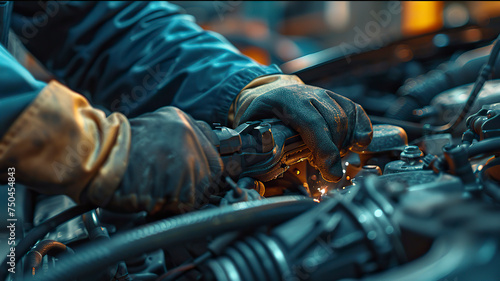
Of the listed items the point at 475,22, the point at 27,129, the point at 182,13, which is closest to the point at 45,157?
the point at 27,129

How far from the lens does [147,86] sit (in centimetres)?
145

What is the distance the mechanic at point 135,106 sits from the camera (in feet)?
2.22

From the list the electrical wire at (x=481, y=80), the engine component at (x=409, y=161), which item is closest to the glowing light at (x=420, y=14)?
the electrical wire at (x=481, y=80)

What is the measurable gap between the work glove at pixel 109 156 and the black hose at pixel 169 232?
14 cm

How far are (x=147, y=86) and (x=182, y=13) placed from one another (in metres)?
0.41

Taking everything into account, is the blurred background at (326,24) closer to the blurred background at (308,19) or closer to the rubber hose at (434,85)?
the blurred background at (308,19)

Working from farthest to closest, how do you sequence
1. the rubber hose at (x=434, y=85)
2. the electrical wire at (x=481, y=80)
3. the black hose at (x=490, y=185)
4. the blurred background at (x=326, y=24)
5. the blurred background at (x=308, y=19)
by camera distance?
the blurred background at (x=308, y=19)
the blurred background at (x=326, y=24)
the rubber hose at (x=434, y=85)
the electrical wire at (x=481, y=80)
the black hose at (x=490, y=185)

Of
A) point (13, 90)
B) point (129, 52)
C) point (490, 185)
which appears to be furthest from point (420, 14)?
point (13, 90)

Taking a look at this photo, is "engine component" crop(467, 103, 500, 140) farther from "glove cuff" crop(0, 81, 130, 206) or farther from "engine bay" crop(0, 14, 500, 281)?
"glove cuff" crop(0, 81, 130, 206)

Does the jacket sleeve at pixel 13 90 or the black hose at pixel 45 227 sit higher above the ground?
the jacket sleeve at pixel 13 90

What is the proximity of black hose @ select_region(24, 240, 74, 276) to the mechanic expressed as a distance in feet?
0.49

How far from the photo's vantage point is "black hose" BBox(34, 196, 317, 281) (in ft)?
1.81

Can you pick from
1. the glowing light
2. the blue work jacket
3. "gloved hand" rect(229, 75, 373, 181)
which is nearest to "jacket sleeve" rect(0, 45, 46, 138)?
"gloved hand" rect(229, 75, 373, 181)

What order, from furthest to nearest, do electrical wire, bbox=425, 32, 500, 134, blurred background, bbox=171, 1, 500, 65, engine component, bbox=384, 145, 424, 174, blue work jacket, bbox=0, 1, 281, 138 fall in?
1. blurred background, bbox=171, 1, 500, 65
2. blue work jacket, bbox=0, 1, 281, 138
3. electrical wire, bbox=425, 32, 500, 134
4. engine component, bbox=384, 145, 424, 174
